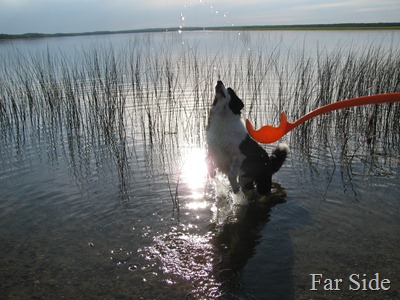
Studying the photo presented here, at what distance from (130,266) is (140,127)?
18.8 feet

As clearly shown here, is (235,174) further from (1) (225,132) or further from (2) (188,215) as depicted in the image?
(2) (188,215)

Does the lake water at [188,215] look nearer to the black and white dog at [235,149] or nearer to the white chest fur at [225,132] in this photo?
the black and white dog at [235,149]

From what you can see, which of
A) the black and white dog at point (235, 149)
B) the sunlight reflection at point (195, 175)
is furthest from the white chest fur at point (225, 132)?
the sunlight reflection at point (195, 175)

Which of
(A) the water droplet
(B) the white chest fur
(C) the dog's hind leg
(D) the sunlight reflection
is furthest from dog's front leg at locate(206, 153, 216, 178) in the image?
(A) the water droplet

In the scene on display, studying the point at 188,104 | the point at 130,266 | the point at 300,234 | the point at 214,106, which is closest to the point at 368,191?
the point at 300,234

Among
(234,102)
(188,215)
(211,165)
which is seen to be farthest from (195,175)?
(234,102)

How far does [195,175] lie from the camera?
6.85 meters

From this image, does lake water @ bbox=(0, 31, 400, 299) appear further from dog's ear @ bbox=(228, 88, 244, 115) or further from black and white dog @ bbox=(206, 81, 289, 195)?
dog's ear @ bbox=(228, 88, 244, 115)

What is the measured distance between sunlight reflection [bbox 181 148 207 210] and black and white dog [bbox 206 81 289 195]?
1.88ft

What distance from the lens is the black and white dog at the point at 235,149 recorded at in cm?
560

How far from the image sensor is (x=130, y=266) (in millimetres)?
4211

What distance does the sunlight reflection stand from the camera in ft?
19.0

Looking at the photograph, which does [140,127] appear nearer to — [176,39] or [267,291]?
[176,39]

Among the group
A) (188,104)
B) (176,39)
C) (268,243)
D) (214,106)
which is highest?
(176,39)
